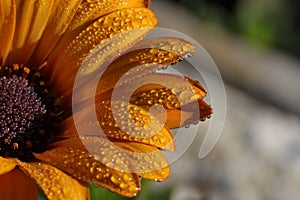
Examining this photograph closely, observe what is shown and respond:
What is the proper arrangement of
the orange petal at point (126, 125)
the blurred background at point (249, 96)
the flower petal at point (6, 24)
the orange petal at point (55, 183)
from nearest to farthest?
the orange petal at point (55, 183)
the orange petal at point (126, 125)
the flower petal at point (6, 24)
the blurred background at point (249, 96)

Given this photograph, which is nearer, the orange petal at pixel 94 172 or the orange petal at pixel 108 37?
the orange petal at pixel 94 172

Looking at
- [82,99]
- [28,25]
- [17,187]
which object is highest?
[28,25]

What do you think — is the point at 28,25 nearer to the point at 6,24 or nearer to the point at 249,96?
the point at 6,24

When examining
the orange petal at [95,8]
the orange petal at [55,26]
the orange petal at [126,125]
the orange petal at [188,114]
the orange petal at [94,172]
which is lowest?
the orange petal at [94,172]

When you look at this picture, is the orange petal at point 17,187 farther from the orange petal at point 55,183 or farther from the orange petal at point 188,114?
the orange petal at point 188,114

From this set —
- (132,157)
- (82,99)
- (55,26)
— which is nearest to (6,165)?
(132,157)

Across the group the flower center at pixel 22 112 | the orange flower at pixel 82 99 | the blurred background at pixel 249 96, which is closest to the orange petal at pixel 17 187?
the orange flower at pixel 82 99

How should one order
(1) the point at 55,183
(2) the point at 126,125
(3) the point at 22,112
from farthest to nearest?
1. (3) the point at 22,112
2. (2) the point at 126,125
3. (1) the point at 55,183

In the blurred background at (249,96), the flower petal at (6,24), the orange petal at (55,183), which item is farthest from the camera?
the blurred background at (249,96)
